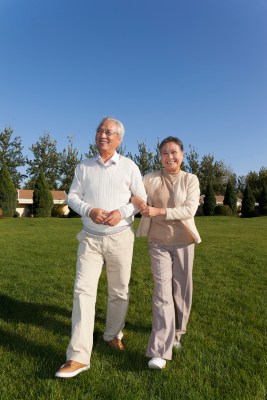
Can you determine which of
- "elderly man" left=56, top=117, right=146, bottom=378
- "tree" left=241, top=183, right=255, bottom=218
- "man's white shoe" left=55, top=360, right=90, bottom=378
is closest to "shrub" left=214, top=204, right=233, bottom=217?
"tree" left=241, top=183, right=255, bottom=218

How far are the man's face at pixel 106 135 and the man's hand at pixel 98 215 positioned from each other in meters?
0.65

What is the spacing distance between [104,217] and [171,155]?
3.31ft

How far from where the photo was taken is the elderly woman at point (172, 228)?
12.5 feet

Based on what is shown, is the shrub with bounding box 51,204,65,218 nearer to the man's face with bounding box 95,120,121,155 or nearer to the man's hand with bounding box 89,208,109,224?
the man's face with bounding box 95,120,121,155

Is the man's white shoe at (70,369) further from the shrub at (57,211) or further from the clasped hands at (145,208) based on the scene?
the shrub at (57,211)

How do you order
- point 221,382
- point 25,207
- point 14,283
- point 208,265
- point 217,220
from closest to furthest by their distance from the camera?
1. point 221,382
2. point 14,283
3. point 208,265
4. point 217,220
5. point 25,207

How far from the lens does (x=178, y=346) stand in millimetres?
4008

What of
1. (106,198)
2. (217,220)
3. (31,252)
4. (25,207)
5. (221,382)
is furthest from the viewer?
(25,207)

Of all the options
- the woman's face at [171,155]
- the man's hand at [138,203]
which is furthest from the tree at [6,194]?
the man's hand at [138,203]

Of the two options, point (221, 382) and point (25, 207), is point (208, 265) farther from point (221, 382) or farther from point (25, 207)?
point (25, 207)

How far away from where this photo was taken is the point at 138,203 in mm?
3707

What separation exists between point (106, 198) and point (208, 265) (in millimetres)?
6771

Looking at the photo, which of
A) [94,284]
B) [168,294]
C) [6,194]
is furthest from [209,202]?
[94,284]

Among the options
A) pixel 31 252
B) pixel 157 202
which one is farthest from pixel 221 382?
pixel 31 252
